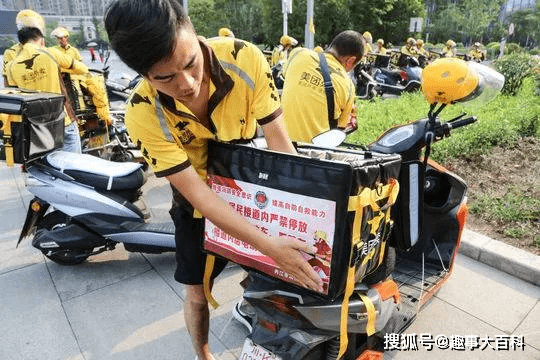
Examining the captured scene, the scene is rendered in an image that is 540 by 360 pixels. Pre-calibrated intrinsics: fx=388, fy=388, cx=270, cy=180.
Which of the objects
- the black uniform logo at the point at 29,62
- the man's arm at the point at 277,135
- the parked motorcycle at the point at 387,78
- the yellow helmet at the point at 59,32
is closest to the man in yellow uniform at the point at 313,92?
the man's arm at the point at 277,135

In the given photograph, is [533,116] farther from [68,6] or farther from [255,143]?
[68,6]

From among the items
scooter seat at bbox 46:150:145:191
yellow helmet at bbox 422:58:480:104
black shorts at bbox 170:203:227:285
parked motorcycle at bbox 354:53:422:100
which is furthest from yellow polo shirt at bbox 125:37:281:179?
parked motorcycle at bbox 354:53:422:100

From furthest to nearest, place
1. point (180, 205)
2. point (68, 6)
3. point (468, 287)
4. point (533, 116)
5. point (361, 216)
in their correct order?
point (68, 6), point (533, 116), point (468, 287), point (180, 205), point (361, 216)

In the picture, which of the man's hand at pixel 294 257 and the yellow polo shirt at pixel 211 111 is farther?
the yellow polo shirt at pixel 211 111

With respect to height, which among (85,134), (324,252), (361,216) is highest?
(361,216)

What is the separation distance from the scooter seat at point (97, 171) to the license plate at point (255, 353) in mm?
1632

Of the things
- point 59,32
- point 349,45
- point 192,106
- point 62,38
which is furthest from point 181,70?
point 62,38

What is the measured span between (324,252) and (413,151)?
1114 millimetres

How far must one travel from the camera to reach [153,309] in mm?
2467

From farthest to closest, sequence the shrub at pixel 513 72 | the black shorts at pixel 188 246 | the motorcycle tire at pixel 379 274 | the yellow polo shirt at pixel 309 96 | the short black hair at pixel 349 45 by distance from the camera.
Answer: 1. the shrub at pixel 513 72
2. the short black hair at pixel 349 45
3. the yellow polo shirt at pixel 309 96
4. the black shorts at pixel 188 246
5. the motorcycle tire at pixel 379 274

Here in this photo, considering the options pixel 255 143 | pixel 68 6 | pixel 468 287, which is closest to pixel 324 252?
pixel 255 143

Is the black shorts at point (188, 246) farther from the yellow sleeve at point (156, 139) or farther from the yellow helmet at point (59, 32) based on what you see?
the yellow helmet at point (59, 32)

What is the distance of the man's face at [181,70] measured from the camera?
1116mm

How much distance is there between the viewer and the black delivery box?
115 cm
